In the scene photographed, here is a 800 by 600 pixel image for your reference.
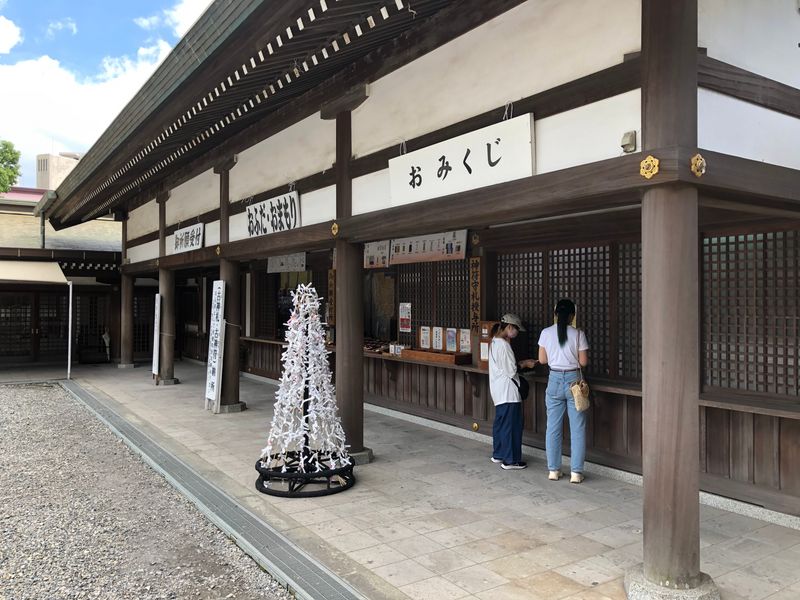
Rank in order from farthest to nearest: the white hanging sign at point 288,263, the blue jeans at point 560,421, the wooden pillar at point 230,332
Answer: the white hanging sign at point 288,263 → the wooden pillar at point 230,332 → the blue jeans at point 560,421

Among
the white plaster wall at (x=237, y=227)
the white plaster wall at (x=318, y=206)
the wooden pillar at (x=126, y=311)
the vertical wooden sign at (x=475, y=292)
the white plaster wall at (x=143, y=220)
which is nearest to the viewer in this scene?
the white plaster wall at (x=318, y=206)

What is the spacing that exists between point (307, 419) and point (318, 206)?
2746 millimetres

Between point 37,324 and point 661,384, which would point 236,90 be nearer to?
point 661,384

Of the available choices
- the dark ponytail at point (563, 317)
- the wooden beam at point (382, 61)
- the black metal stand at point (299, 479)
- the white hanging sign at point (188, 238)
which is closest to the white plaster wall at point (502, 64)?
the wooden beam at point (382, 61)

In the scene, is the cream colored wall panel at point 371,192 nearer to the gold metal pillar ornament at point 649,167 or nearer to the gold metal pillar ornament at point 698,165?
the gold metal pillar ornament at point 649,167

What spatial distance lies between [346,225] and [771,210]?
3.93 m

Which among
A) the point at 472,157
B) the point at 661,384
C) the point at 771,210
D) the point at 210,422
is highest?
the point at 472,157

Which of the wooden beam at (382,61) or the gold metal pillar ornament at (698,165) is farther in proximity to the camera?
the wooden beam at (382,61)

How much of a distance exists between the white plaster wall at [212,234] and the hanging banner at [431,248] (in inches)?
138

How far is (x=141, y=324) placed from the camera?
19719mm

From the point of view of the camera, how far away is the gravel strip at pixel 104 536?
12.9 feet

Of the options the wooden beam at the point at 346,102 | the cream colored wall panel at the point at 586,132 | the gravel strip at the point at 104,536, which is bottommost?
the gravel strip at the point at 104,536

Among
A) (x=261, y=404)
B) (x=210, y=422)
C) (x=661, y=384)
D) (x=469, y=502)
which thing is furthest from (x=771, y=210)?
(x=261, y=404)

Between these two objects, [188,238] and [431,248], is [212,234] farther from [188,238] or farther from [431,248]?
[431,248]
